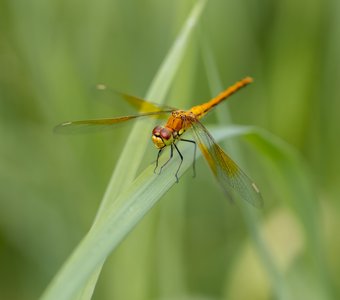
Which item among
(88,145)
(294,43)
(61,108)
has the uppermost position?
(61,108)

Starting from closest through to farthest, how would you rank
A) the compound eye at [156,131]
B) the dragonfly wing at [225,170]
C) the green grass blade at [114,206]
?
the green grass blade at [114,206], the dragonfly wing at [225,170], the compound eye at [156,131]

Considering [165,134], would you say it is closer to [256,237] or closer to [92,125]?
[92,125]

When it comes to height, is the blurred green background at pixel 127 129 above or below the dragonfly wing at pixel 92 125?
below

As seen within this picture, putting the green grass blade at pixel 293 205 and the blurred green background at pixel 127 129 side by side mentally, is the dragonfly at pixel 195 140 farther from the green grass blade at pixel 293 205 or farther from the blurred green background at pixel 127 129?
the blurred green background at pixel 127 129

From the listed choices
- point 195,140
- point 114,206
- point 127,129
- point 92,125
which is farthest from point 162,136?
point 127,129

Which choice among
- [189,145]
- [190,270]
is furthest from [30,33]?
[190,270]

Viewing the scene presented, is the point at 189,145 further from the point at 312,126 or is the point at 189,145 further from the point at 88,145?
the point at 312,126

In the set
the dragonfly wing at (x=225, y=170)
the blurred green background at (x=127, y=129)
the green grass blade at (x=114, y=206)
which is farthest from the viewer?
the blurred green background at (x=127, y=129)

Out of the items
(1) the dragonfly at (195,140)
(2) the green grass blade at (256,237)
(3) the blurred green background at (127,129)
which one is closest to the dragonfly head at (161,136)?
(1) the dragonfly at (195,140)
